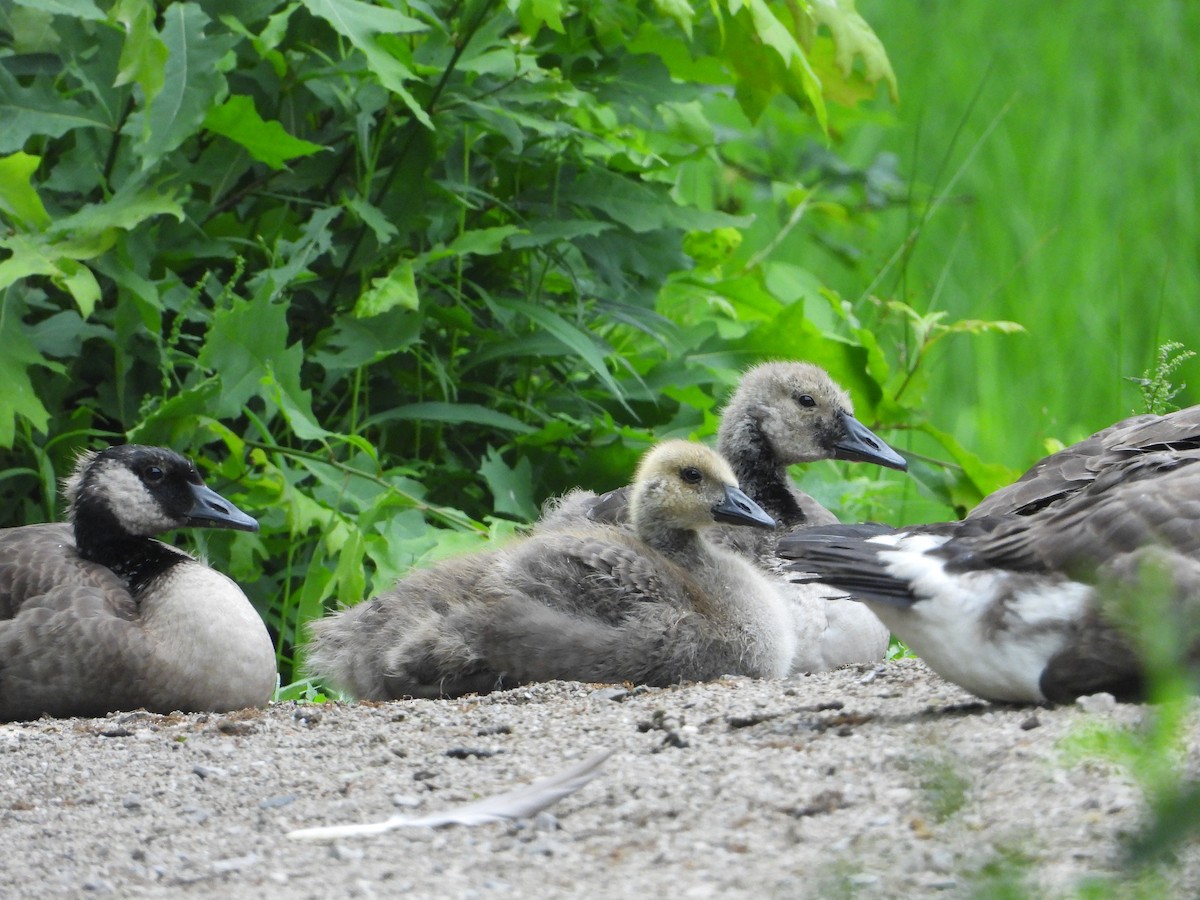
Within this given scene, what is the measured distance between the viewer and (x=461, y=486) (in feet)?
22.9

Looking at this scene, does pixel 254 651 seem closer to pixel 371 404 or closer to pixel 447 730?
pixel 447 730

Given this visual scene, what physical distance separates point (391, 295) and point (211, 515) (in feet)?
4.20

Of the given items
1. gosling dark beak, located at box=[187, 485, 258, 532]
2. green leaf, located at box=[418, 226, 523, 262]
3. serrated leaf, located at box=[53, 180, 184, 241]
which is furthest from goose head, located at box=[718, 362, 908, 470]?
serrated leaf, located at box=[53, 180, 184, 241]

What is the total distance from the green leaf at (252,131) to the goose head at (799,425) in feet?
6.34

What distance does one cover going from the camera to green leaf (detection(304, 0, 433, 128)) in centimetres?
582

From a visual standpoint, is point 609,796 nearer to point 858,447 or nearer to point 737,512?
point 737,512

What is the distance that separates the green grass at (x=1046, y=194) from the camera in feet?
31.1

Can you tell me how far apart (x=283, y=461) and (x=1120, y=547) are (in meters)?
3.53

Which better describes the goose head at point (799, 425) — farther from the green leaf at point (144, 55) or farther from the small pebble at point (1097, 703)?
the small pebble at point (1097, 703)

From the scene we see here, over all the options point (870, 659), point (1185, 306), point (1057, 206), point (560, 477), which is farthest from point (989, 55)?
point (870, 659)

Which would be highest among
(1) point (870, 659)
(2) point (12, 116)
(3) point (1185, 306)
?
(2) point (12, 116)

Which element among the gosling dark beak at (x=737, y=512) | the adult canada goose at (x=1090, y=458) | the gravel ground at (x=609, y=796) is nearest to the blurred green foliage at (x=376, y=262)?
the gosling dark beak at (x=737, y=512)

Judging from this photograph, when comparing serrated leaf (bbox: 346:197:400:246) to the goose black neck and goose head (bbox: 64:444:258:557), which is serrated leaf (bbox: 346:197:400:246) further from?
the goose black neck

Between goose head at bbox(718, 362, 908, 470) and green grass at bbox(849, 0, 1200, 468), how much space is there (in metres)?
2.89
